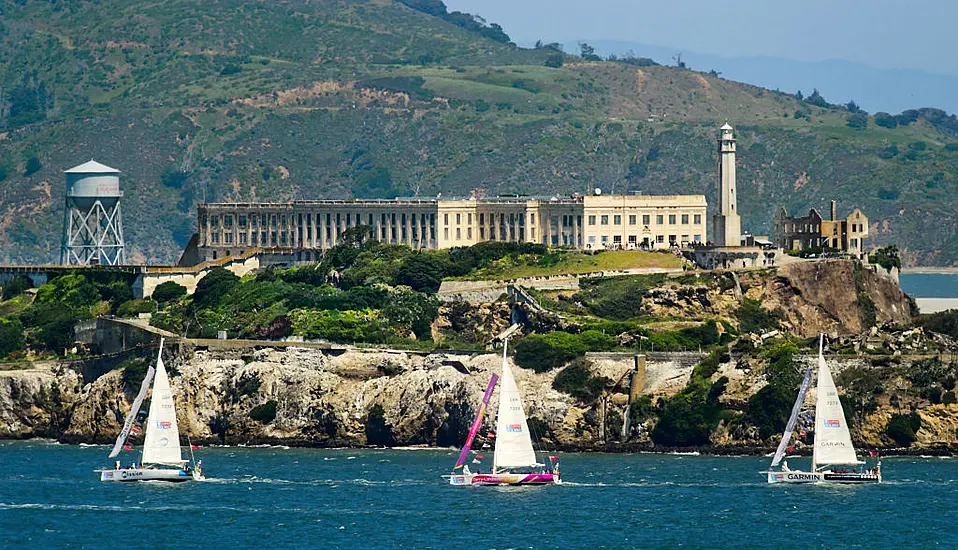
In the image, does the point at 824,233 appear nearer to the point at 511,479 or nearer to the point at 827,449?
the point at 827,449

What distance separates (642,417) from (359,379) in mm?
18848

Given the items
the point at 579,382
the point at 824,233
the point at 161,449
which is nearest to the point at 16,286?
the point at 824,233

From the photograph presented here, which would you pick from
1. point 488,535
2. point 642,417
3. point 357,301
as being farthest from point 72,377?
point 488,535

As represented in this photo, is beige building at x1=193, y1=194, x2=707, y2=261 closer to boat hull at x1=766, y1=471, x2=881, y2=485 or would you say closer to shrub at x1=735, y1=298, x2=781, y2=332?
shrub at x1=735, y1=298, x2=781, y2=332

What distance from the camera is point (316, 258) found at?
624ft

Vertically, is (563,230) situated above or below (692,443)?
above

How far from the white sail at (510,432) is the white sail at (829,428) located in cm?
1419

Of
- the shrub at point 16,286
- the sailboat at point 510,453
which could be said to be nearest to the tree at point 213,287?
→ the shrub at point 16,286

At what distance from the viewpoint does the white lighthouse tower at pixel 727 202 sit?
173 meters

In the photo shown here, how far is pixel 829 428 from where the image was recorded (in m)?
114

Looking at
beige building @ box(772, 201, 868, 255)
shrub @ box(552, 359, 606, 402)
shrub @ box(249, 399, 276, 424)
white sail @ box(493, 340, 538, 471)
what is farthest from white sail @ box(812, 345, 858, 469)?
beige building @ box(772, 201, 868, 255)

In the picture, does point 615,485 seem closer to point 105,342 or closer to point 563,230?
point 105,342

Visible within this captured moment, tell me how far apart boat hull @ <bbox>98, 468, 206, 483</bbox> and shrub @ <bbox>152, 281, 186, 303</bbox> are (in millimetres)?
57849

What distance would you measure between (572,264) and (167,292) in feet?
104
